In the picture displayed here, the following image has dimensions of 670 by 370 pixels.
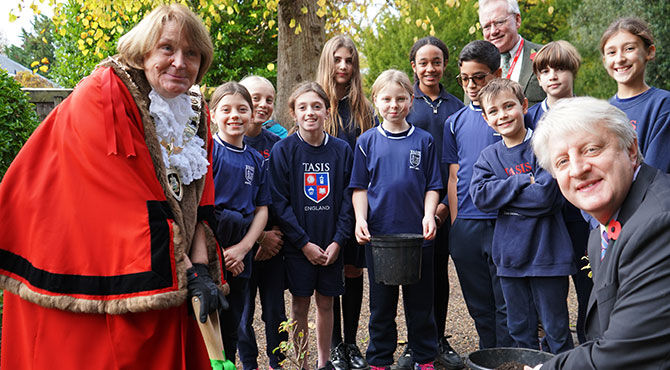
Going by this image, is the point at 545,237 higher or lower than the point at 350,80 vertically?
lower

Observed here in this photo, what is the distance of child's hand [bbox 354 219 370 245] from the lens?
406 centimetres

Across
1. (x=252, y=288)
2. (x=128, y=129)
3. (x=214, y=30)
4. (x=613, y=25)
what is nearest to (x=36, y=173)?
(x=128, y=129)

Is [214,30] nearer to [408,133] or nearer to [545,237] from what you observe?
[408,133]

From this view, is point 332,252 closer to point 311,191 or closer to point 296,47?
point 311,191

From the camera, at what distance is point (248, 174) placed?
13.1 feet

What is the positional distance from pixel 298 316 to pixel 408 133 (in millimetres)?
1591

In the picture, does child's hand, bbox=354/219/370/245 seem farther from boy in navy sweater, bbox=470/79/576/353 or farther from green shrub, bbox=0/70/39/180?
green shrub, bbox=0/70/39/180

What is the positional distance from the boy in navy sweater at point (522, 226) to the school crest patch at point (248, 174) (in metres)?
1.50

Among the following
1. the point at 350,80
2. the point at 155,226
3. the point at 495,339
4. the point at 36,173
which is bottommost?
the point at 495,339

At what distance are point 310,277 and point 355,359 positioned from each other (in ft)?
2.54

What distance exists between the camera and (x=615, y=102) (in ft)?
12.6

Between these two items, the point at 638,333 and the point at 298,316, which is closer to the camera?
the point at 638,333

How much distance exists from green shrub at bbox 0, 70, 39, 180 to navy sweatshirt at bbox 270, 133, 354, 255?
148 inches

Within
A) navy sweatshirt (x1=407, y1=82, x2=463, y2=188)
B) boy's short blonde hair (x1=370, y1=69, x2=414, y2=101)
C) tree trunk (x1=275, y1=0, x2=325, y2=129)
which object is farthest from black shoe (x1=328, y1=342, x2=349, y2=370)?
tree trunk (x1=275, y1=0, x2=325, y2=129)
